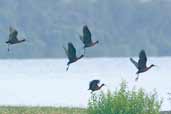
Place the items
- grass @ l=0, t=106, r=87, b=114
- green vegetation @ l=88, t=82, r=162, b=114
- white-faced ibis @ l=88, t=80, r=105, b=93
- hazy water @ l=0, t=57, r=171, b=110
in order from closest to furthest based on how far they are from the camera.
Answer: white-faced ibis @ l=88, t=80, r=105, b=93 → green vegetation @ l=88, t=82, r=162, b=114 → grass @ l=0, t=106, r=87, b=114 → hazy water @ l=0, t=57, r=171, b=110

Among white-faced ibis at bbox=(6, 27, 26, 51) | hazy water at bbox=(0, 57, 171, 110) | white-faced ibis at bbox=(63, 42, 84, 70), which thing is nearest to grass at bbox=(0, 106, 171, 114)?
hazy water at bbox=(0, 57, 171, 110)

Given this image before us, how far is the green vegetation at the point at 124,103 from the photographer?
74.9 ft

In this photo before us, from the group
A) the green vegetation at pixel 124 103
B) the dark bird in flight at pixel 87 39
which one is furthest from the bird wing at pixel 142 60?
the green vegetation at pixel 124 103

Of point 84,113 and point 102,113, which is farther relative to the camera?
point 84,113

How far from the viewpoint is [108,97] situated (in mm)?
23062

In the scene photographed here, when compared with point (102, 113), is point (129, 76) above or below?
above

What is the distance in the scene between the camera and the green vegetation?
22828mm

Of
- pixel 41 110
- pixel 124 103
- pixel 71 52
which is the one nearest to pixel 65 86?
pixel 41 110

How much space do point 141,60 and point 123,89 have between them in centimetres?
1410

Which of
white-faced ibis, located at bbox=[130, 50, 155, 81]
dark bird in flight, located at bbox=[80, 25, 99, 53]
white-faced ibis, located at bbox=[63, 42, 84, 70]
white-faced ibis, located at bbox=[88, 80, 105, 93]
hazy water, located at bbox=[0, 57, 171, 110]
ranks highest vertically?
hazy water, located at bbox=[0, 57, 171, 110]

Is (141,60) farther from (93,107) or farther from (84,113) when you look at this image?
(84,113)

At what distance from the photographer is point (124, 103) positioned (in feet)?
75.4

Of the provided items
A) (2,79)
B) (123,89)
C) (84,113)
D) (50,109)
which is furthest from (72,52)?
(2,79)

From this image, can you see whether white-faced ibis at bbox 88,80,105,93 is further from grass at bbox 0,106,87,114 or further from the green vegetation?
grass at bbox 0,106,87,114
